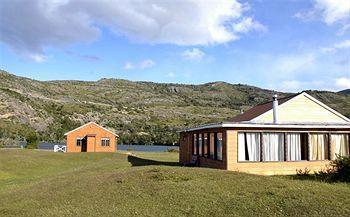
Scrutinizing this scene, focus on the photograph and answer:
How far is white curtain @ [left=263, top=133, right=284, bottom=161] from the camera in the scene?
82.3 feet

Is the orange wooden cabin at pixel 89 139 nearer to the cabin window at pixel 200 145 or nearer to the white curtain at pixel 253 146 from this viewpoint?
the cabin window at pixel 200 145

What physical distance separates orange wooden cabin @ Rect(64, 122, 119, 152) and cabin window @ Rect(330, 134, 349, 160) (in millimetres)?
43948

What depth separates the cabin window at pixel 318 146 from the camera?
85.8 ft

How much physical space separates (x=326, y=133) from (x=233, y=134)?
268 inches

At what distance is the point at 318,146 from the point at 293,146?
1.86m

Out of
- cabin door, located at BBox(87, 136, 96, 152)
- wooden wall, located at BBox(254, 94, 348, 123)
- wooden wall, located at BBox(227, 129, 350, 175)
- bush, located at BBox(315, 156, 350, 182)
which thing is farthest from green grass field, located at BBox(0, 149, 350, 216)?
cabin door, located at BBox(87, 136, 96, 152)

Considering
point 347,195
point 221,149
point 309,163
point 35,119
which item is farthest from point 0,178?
point 35,119

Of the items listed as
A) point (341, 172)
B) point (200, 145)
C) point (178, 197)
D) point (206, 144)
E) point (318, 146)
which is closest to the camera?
point (178, 197)

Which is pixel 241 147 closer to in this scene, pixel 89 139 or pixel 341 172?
pixel 341 172

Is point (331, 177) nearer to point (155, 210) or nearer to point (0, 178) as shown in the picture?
point (155, 210)

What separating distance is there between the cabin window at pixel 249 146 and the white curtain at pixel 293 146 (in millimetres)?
2245

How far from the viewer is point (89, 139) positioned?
209 feet

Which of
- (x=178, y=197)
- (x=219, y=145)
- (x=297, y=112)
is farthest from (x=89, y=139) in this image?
(x=178, y=197)

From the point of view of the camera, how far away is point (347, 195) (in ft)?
48.8
